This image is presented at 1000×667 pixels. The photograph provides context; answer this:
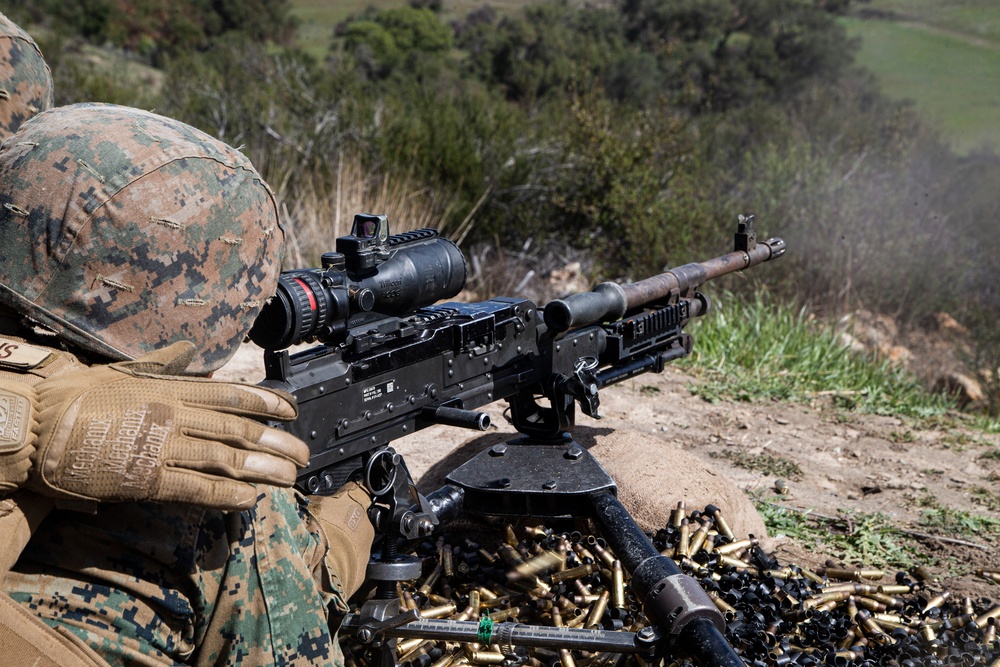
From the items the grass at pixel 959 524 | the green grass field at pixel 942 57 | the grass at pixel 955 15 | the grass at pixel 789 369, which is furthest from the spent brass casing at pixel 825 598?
the grass at pixel 955 15

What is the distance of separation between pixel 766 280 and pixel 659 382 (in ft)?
14.0

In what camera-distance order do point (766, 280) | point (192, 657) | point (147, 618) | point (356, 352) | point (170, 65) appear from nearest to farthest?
point (147, 618)
point (192, 657)
point (356, 352)
point (766, 280)
point (170, 65)

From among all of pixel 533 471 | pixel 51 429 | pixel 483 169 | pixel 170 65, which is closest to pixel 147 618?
pixel 51 429

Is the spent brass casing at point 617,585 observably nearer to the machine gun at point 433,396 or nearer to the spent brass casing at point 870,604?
the machine gun at point 433,396

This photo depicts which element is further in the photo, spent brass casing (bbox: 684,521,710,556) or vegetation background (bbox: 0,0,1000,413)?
vegetation background (bbox: 0,0,1000,413)

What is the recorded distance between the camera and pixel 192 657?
6.94ft

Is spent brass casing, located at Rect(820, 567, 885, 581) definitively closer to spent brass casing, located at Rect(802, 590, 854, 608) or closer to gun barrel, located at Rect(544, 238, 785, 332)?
spent brass casing, located at Rect(802, 590, 854, 608)

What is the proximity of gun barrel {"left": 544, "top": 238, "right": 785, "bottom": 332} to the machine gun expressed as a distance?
14mm

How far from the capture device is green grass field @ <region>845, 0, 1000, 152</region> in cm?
2148

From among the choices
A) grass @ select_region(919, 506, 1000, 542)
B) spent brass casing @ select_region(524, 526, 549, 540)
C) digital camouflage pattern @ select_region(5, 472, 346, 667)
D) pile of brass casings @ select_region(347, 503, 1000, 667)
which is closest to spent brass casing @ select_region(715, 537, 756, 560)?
pile of brass casings @ select_region(347, 503, 1000, 667)

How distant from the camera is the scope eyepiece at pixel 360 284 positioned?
9.61 feet

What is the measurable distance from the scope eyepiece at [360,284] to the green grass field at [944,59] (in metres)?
17.9

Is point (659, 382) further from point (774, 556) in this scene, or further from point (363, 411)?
point (363, 411)

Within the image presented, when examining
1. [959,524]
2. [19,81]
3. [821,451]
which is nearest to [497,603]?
[19,81]
